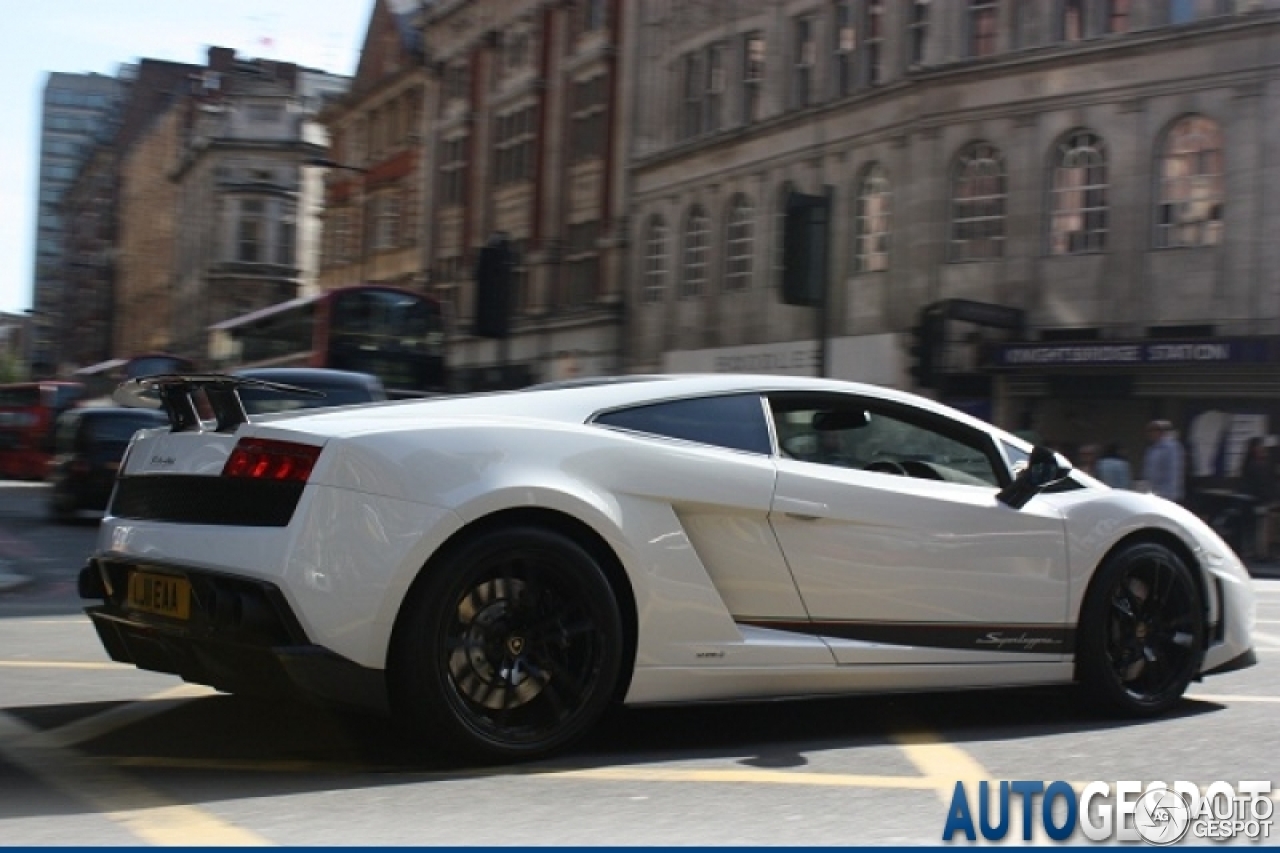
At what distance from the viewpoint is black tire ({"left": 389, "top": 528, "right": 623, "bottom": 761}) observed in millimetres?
5191

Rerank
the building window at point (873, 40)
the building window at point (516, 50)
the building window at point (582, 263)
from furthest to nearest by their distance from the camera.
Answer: the building window at point (516, 50) → the building window at point (582, 263) → the building window at point (873, 40)

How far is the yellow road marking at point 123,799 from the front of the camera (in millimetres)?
4320

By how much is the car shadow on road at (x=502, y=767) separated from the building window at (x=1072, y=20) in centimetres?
2399

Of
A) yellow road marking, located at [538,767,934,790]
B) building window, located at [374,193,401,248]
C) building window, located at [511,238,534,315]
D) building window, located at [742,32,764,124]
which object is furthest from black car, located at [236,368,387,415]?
building window, located at [374,193,401,248]

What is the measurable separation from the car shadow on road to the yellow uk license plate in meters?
0.46

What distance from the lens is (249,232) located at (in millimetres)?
87438

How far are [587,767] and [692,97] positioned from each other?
37075 mm

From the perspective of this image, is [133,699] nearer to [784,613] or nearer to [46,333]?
[784,613]

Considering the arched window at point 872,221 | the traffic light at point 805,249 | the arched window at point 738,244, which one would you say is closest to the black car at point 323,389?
the traffic light at point 805,249

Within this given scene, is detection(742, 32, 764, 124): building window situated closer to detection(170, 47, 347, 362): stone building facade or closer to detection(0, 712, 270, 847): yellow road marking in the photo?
detection(0, 712, 270, 847): yellow road marking

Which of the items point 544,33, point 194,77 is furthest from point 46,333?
point 544,33

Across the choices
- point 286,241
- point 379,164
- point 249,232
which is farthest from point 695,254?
point 249,232

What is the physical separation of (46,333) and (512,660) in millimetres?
173367

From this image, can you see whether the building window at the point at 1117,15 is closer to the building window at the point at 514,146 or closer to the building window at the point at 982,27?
the building window at the point at 982,27
